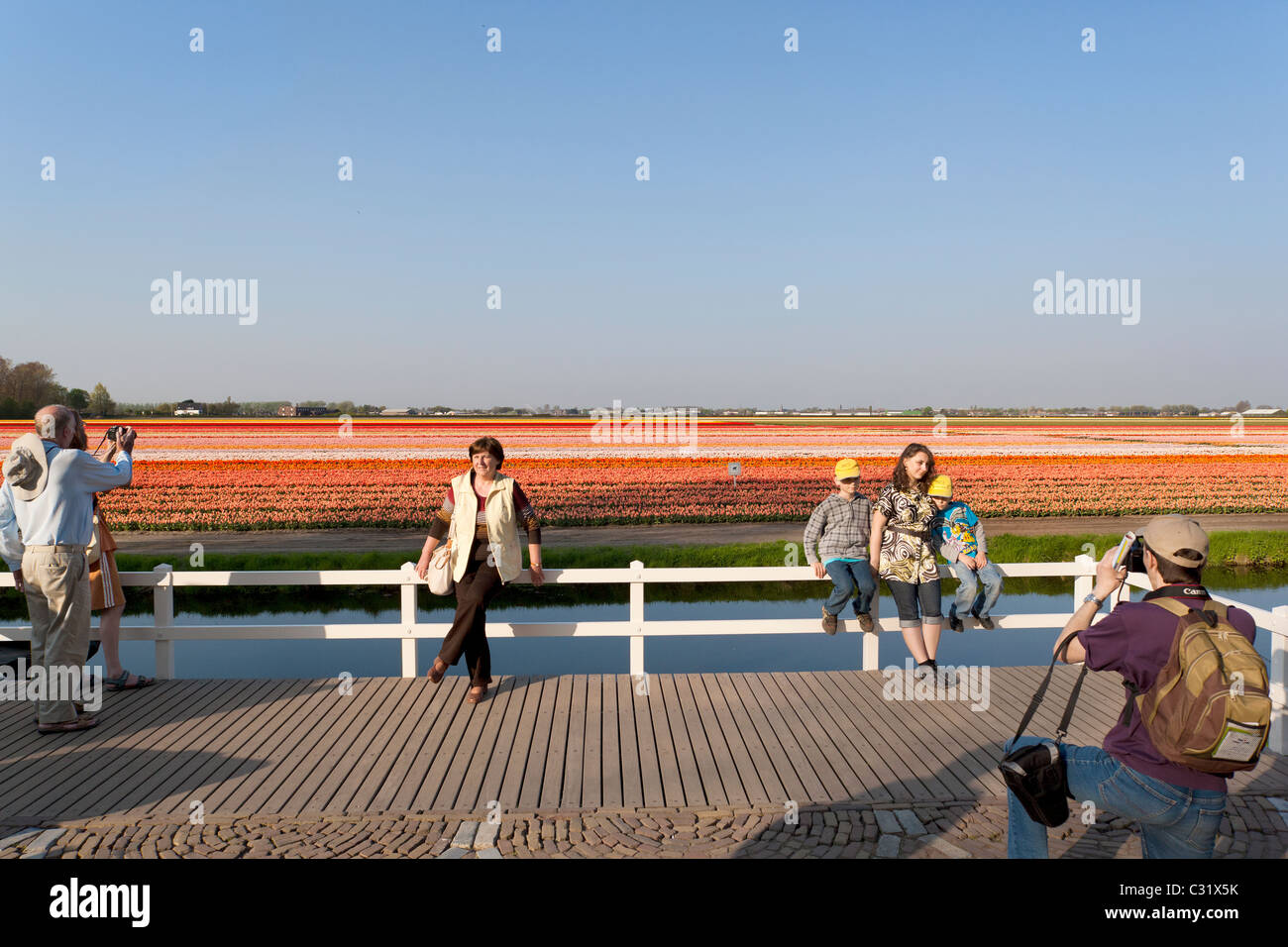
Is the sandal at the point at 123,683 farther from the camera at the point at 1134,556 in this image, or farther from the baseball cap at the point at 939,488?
the camera at the point at 1134,556

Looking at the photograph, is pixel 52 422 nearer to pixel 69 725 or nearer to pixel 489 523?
pixel 69 725

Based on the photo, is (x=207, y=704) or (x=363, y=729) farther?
(x=207, y=704)

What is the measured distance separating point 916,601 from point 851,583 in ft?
1.92

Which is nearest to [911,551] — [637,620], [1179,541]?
[637,620]

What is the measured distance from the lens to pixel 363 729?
643 cm

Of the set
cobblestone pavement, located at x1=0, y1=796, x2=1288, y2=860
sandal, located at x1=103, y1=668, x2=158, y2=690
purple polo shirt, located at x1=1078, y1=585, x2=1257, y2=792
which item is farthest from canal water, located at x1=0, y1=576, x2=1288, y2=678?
purple polo shirt, located at x1=1078, y1=585, x2=1257, y2=792

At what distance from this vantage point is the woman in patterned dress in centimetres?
692

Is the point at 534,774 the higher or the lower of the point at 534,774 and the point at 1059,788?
the lower

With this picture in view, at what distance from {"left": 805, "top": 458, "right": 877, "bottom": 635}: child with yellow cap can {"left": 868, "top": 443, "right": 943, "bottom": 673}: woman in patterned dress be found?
14.8 inches

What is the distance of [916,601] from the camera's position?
23.2 feet

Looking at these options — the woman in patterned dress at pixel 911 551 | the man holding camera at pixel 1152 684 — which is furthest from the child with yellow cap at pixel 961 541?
the man holding camera at pixel 1152 684
